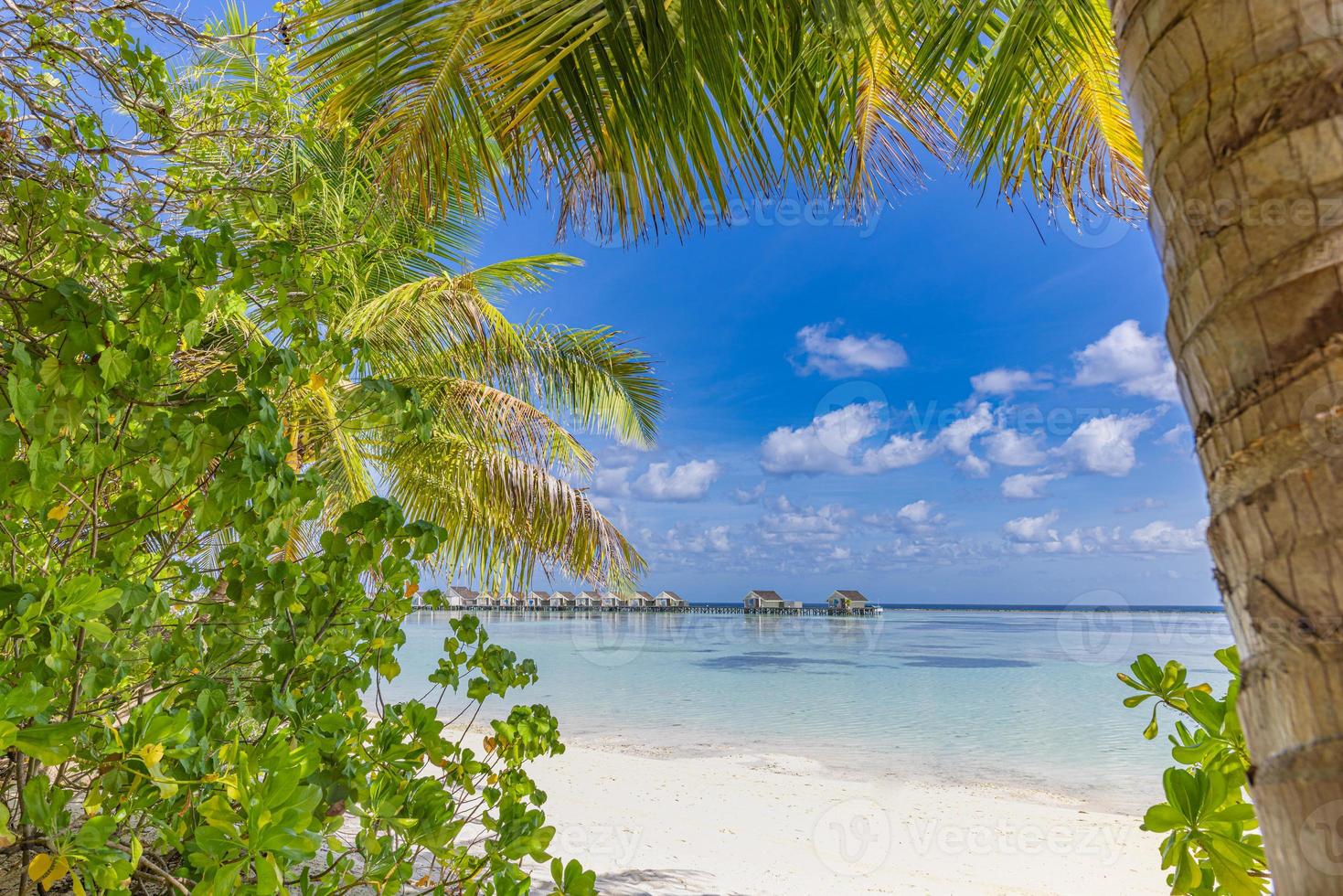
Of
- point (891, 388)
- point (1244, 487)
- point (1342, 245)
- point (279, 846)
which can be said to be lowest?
point (279, 846)

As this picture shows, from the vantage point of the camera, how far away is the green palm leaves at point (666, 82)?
7.39 feet

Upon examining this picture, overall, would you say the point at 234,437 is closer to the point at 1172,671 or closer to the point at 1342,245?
the point at 1342,245

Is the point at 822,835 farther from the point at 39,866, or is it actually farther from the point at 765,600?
→ the point at 765,600

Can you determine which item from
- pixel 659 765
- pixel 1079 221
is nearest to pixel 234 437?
pixel 1079 221

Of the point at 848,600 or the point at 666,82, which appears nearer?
the point at 666,82

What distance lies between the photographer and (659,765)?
9.73m

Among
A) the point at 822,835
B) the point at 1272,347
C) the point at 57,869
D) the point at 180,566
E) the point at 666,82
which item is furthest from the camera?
the point at 822,835

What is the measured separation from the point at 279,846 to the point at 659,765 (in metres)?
9.63

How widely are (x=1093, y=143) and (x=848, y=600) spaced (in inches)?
2383

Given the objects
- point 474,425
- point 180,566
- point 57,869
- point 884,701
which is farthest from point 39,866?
point 884,701

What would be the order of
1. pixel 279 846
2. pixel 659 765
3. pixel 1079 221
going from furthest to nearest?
pixel 659 765 < pixel 1079 221 < pixel 279 846

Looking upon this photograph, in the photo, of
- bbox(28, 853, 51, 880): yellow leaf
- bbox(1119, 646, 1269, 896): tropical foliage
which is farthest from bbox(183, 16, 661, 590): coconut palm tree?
bbox(1119, 646, 1269, 896): tropical foliage

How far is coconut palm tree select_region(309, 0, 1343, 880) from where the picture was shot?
572 mm

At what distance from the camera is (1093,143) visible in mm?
3662
